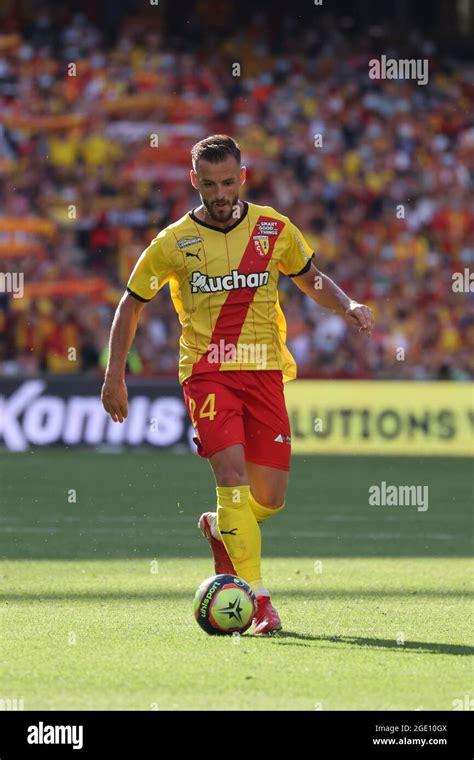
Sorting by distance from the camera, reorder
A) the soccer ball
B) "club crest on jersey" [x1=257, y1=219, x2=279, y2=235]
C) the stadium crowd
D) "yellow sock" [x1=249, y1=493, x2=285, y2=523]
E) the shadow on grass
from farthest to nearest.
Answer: the stadium crowd
the shadow on grass
"yellow sock" [x1=249, y1=493, x2=285, y2=523]
"club crest on jersey" [x1=257, y1=219, x2=279, y2=235]
the soccer ball

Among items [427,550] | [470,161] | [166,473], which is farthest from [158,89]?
[427,550]

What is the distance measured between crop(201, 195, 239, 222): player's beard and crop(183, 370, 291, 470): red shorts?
722 millimetres

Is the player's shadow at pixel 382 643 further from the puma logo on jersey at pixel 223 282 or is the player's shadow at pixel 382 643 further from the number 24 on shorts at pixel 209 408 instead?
the puma logo on jersey at pixel 223 282

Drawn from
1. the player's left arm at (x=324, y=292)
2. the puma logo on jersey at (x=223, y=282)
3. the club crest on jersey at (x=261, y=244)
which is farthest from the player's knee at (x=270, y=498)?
the club crest on jersey at (x=261, y=244)

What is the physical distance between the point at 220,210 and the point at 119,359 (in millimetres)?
844

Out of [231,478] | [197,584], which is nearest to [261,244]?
[231,478]

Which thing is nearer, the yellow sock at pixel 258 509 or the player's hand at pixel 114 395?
the player's hand at pixel 114 395

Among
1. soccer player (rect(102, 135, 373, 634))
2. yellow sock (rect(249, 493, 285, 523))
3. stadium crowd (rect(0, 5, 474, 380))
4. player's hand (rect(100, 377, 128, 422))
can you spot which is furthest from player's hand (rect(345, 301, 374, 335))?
stadium crowd (rect(0, 5, 474, 380))

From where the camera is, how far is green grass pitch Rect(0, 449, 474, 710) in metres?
5.53

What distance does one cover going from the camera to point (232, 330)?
706cm

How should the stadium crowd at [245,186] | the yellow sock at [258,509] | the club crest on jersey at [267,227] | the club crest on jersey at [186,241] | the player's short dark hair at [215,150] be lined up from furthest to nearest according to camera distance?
the stadium crowd at [245,186]
the yellow sock at [258,509]
the club crest on jersey at [267,227]
the club crest on jersey at [186,241]
the player's short dark hair at [215,150]

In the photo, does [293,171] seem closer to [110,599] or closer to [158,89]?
[158,89]

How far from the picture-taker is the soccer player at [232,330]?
22.5 feet

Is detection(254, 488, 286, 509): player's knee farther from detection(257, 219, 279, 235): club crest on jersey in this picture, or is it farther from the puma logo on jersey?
detection(257, 219, 279, 235): club crest on jersey
